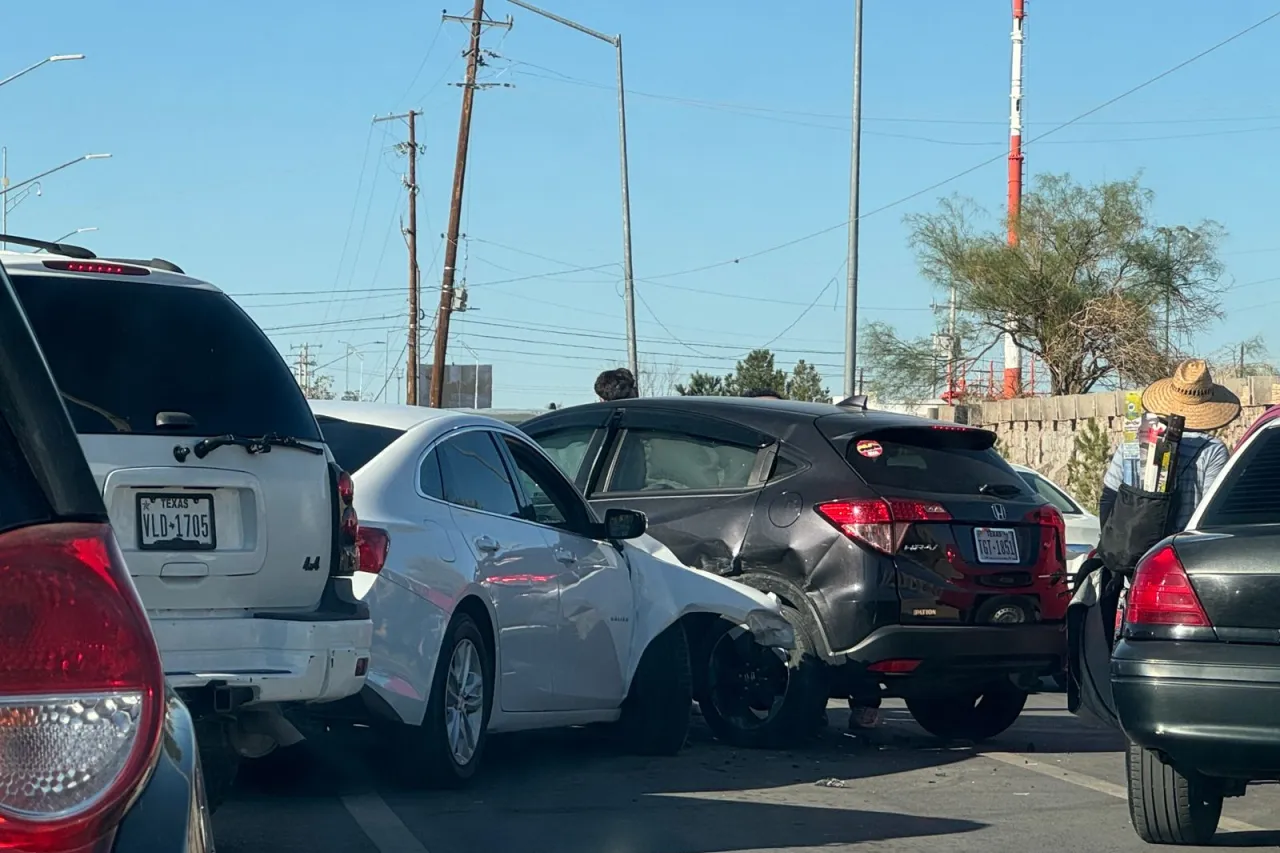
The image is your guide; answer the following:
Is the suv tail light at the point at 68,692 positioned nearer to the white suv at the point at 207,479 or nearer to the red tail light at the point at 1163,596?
the white suv at the point at 207,479

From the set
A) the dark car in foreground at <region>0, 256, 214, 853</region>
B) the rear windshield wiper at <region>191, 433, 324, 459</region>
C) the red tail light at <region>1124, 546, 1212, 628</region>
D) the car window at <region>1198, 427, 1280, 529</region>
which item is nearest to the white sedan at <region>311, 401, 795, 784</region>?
the rear windshield wiper at <region>191, 433, 324, 459</region>

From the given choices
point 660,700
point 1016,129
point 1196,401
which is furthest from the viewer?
point 1016,129

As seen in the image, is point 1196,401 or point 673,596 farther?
point 1196,401

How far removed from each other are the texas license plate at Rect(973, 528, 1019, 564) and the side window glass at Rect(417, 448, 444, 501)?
291cm

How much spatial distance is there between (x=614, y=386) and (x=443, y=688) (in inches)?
279

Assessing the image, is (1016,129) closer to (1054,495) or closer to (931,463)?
(1054,495)

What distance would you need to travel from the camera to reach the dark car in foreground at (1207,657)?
5773 mm

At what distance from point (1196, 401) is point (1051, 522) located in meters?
0.96

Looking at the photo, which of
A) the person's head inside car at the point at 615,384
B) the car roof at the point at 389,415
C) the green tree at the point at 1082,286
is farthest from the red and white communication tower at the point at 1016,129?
the car roof at the point at 389,415

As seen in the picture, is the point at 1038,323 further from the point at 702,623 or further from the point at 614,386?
the point at 702,623

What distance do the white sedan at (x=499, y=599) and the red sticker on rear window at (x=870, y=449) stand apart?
0.91 metres

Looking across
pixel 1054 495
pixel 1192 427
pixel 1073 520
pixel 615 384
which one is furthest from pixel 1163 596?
pixel 1054 495

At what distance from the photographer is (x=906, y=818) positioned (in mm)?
7152

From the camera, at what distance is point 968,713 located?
988 centimetres
